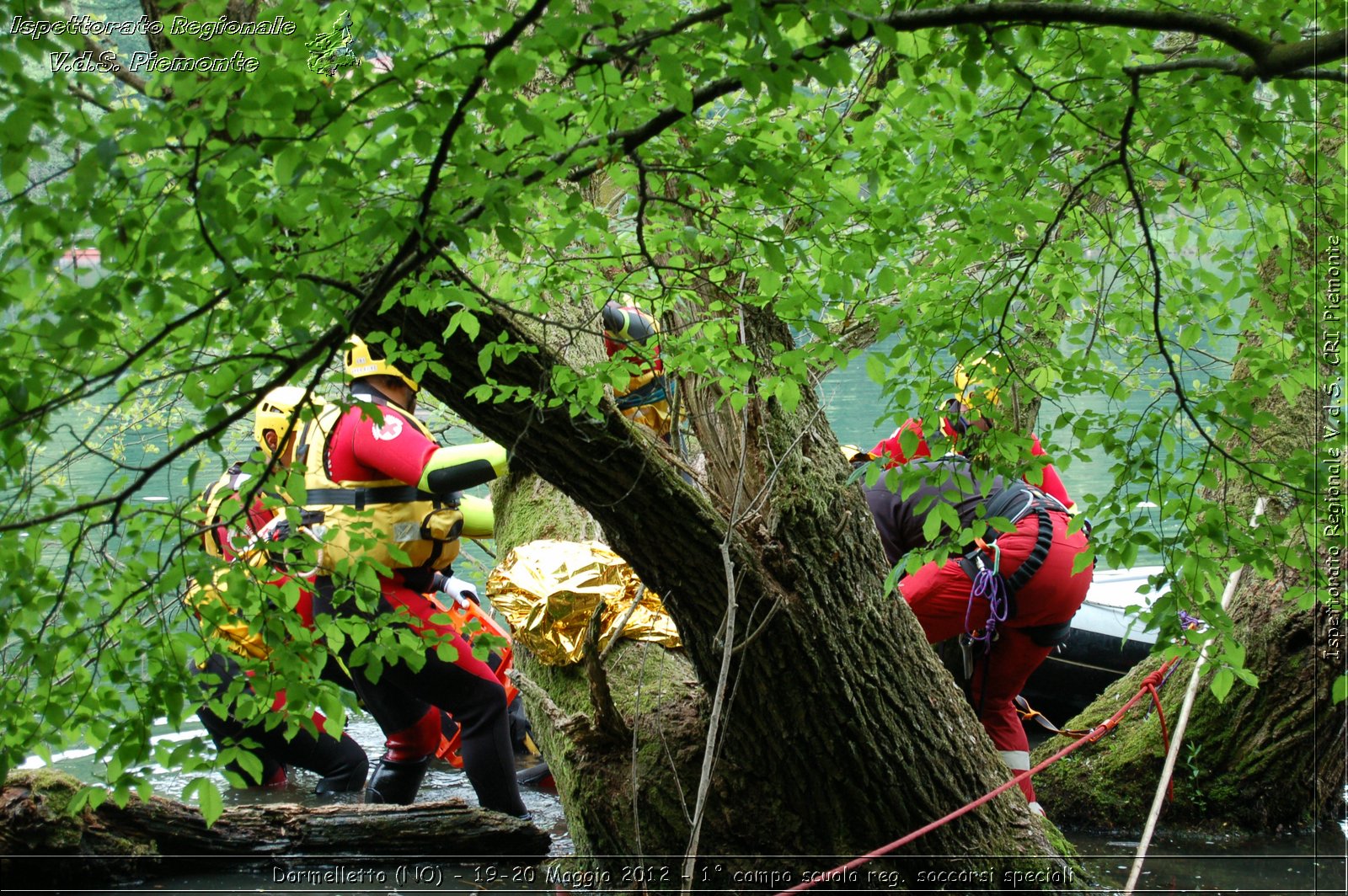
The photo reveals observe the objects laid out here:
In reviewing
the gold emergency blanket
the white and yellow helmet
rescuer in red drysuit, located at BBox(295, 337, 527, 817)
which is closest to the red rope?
the gold emergency blanket

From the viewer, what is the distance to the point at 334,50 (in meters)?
2.83

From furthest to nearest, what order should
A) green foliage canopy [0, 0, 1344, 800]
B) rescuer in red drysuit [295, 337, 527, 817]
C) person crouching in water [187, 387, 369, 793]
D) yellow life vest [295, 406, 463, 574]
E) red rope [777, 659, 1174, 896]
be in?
yellow life vest [295, 406, 463, 574]
rescuer in red drysuit [295, 337, 527, 817]
red rope [777, 659, 1174, 896]
person crouching in water [187, 387, 369, 793]
green foliage canopy [0, 0, 1344, 800]

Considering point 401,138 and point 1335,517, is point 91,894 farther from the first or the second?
point 1335,517

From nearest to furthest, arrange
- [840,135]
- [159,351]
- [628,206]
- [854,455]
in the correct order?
[159,351], [628,206], [840,135], [854,455]

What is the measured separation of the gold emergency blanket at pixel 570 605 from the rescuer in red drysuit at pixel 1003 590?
109 cm

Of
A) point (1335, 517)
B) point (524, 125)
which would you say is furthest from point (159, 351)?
point (1335, 517)

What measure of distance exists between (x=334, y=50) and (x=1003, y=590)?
11.7 ft

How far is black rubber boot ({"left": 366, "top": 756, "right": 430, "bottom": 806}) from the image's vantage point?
213 inches

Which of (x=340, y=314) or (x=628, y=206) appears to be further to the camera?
(x=628, y=206)

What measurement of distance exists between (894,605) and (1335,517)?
56.2 inches

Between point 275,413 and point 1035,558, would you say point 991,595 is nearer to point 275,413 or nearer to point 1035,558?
point 1035,558

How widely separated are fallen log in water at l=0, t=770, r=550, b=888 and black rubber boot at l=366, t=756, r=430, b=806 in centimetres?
69

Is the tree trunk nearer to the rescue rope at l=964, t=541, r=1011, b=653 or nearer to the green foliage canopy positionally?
the rescue rope at l=964, t=541, r=1011, b=653

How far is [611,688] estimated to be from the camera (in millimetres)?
4609
